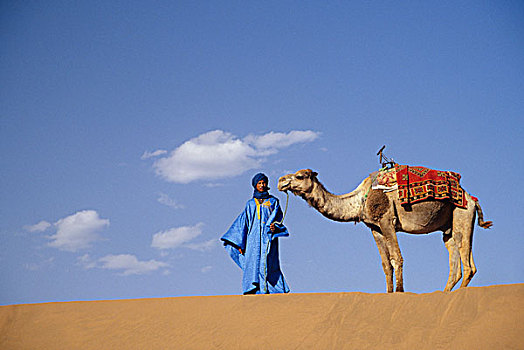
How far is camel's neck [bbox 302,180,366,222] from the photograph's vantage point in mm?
12766

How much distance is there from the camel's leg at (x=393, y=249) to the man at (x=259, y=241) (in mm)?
1880

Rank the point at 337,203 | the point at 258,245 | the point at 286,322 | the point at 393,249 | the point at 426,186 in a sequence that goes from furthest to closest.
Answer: the point at 337,203
the point at 258,245
the point at 426,186
the point at 393,249
the point at 286,322

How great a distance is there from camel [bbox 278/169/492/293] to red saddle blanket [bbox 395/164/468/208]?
0.49 feet

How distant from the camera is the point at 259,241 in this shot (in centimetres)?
1245

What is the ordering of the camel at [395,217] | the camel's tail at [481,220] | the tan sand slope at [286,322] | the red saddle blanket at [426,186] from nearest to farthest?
the tan sand slope at [286,322]
the camel at [395,217]
the red saddle blanket at [426,186]
the camel's tail at [481,220]

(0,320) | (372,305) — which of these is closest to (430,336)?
(372,305)

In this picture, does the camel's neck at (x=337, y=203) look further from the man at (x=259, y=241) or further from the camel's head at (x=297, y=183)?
the man at (x=259, y=241)

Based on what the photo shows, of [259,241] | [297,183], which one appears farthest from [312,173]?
[259,241]

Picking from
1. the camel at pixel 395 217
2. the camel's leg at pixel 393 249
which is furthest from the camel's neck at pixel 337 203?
the camel's leg at pixel 393 249

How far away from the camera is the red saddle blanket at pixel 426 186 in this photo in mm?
12164

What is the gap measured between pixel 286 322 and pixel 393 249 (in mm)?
2998

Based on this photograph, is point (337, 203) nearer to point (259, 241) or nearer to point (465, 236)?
point (259, 241)

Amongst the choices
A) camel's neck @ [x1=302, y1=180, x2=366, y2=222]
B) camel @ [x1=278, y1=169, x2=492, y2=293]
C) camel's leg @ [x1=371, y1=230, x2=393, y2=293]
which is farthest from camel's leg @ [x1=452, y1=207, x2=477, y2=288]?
camel's neck @ [x1=302, y1=180, x2=366, y2=222]

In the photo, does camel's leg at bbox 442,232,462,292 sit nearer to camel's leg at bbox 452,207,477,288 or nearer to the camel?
the camel
